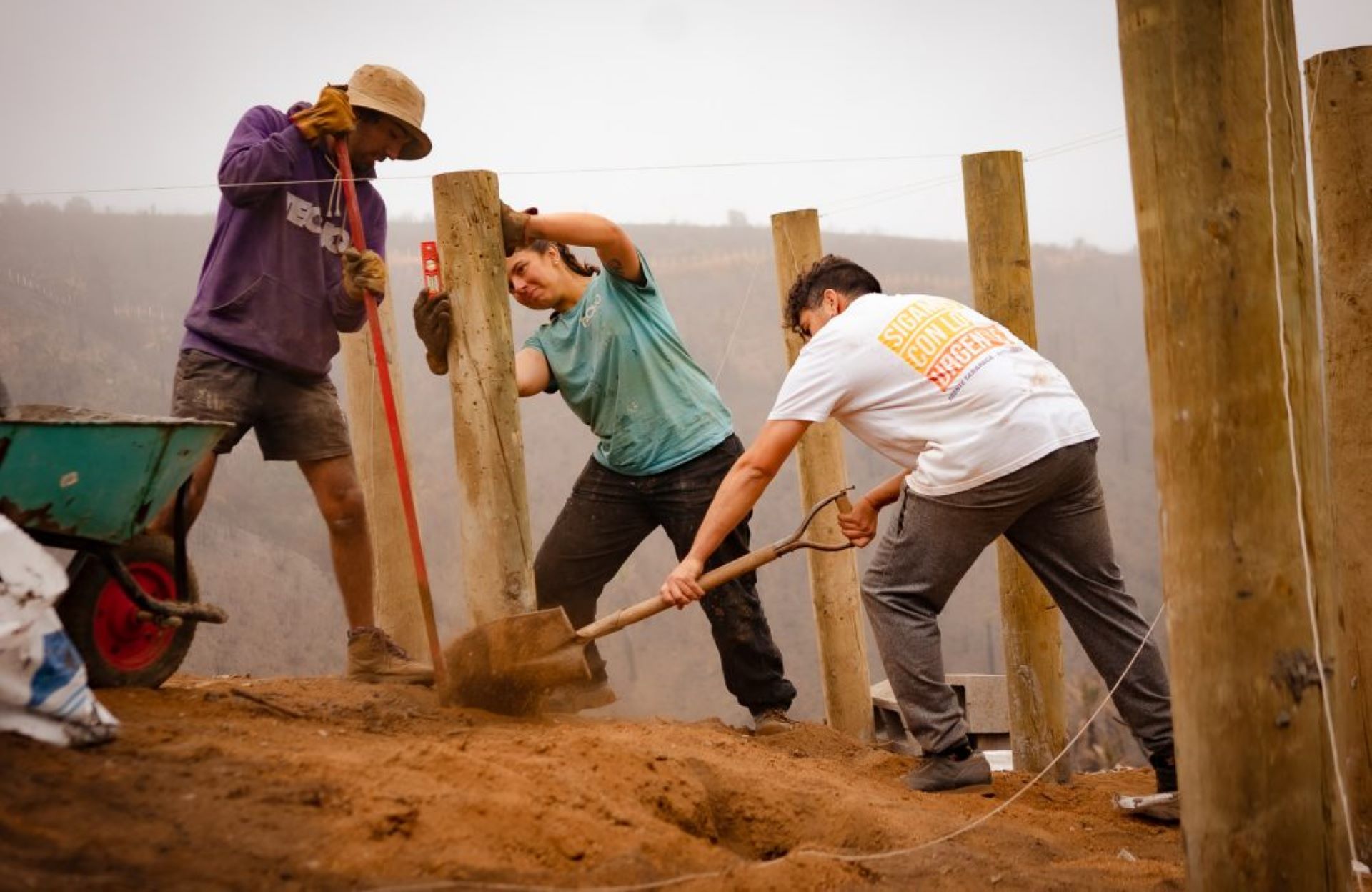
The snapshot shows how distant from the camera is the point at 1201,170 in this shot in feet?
8.41

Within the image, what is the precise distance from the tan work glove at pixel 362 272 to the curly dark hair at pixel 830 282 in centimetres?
143

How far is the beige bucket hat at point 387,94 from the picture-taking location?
14.3 ft

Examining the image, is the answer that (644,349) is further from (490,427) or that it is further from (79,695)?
(79,695)

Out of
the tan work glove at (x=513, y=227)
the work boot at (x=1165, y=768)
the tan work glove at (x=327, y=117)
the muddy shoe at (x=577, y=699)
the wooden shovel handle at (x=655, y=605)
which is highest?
the tan work glove at (x=327, y=117)

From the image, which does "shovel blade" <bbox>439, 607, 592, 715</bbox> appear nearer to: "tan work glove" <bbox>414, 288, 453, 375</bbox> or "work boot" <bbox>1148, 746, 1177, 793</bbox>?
"tan work glove" <bbox>414, 288, 453, 375</bbox>

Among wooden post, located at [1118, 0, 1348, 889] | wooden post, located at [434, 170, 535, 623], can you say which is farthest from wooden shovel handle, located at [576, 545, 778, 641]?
wooden post, located at [1118, 0, 1348, 889]

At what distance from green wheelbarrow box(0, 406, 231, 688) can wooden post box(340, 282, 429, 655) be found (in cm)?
183

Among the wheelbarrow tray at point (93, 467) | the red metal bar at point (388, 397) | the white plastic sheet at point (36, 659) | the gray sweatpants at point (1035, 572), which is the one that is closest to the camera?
the white plastic sheet at point (36, 659)

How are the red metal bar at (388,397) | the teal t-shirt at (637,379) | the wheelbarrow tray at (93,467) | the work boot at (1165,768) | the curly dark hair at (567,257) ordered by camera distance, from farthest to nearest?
the curly dark hair at (567,257) < the teal t-shirt at (637,379) < the red metal bar at (388,397) < the work boot at (1165,768) < the wheelbarrow tray at (93,467)

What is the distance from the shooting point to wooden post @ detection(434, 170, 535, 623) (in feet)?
14.1

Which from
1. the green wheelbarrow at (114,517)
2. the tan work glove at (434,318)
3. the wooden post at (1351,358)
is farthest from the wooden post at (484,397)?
the wooden post at (1351,358)

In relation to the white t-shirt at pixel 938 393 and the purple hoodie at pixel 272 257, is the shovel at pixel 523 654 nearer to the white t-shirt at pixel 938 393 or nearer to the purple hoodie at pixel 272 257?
the white t-shirt at pixel 938 393

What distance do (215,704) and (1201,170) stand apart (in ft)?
9.86

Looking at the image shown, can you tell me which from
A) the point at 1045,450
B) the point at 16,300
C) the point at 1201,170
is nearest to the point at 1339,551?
the point at 1045,450
